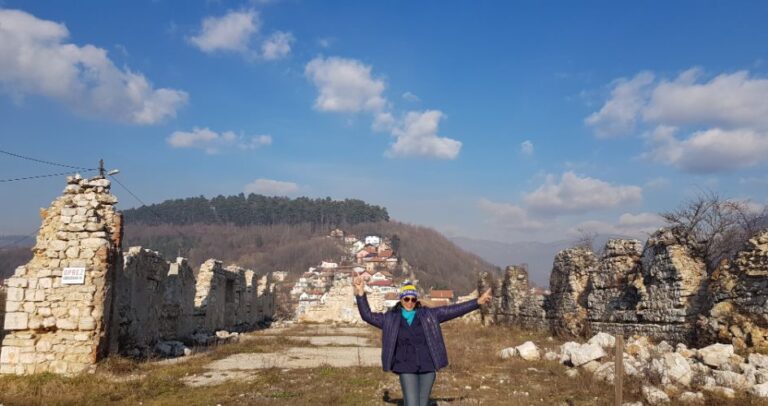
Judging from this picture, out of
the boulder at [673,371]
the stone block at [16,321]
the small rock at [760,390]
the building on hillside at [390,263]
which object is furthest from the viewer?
the building on hillside at [390,263]

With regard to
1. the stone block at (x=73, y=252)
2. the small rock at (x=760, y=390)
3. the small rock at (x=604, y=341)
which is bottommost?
the small rock at (x=760, y=390)

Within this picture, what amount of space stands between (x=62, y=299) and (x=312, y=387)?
548 centimetres

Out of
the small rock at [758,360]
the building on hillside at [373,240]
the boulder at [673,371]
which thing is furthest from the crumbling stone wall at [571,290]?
the building on hillside at [373,240]

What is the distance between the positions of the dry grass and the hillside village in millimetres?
15546

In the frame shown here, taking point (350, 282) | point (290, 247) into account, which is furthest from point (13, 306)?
point (290, 247)

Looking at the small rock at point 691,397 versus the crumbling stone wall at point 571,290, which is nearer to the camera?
the small rock at point 691,397

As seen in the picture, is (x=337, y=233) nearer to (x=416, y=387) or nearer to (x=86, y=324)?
(x=86, y=324)

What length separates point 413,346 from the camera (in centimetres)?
594

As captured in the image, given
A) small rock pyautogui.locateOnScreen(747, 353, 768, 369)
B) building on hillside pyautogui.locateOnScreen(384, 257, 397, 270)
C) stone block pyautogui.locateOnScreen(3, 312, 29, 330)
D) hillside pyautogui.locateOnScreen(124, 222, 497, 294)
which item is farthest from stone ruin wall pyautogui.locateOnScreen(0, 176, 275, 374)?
building on hillside pyautogui.locateOnScreen(384, 257, 397, 270)

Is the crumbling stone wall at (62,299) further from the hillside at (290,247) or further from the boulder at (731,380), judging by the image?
the hillside at (290,247)

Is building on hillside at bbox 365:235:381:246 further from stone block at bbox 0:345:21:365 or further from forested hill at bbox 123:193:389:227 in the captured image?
stone block at bbox 0:345:21:365

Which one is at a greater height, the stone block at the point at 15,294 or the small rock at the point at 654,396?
the stone block at the point at 15,294

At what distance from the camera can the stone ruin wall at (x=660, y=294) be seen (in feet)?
33.4

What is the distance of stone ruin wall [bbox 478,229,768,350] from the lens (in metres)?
10.2
